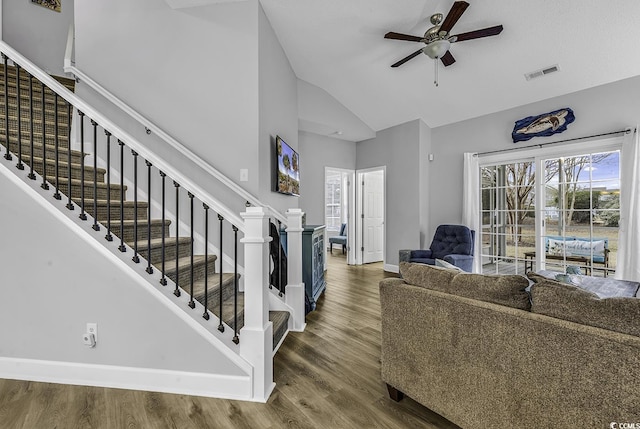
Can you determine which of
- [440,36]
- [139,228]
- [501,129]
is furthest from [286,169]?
[501,129]

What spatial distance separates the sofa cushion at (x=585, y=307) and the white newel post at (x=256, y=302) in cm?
140

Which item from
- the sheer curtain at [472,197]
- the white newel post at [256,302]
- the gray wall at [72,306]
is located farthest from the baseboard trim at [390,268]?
the gray wall at [72,306]

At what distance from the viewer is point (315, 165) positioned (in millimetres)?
5875

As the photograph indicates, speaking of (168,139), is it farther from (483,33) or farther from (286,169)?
(483,33)

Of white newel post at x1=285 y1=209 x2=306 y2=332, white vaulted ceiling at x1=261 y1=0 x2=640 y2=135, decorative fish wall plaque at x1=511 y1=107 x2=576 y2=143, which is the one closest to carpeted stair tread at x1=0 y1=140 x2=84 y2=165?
white newel post at x1=285 y1=209 x2=306 y2=332

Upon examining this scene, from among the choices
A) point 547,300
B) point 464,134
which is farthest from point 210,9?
point 464,134

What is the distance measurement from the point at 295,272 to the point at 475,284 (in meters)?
1.79

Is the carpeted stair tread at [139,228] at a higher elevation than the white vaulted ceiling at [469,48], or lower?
lower

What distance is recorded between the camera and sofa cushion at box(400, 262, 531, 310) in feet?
4.41

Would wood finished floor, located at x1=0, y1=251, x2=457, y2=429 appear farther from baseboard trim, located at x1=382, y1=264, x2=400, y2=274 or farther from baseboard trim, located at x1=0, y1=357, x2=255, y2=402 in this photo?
baseboard trim, located at x1=382, y1=264, x2=400, y2=274

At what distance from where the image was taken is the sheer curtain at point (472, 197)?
15.1 ft

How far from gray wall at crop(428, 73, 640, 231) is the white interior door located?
4.85ft

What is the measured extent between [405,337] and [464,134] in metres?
4.10

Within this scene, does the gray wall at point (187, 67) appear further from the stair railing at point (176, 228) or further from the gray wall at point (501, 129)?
the gray wall at point (501, 129)
